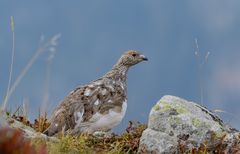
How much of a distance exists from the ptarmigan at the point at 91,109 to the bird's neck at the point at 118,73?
34 cm

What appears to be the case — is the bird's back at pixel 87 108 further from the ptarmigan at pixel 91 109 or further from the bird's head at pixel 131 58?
the bird's head at pixel 131 58

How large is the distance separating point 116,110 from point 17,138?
6025 mm

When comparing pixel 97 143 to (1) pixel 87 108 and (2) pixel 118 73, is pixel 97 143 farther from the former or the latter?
(2) pixel 118 73

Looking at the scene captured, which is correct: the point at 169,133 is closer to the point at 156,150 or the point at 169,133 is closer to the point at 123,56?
the point at 156,150

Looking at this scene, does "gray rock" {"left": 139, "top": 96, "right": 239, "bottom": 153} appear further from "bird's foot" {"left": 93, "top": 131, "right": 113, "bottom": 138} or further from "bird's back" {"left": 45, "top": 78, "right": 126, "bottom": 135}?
"bird's back" {"left": 45, "top": 78, "right": 126, "bottom": 135}

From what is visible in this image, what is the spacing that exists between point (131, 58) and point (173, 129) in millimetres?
2766

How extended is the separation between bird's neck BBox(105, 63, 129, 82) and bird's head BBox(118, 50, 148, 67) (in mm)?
88

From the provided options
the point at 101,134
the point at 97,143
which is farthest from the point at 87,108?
the point at 97,143

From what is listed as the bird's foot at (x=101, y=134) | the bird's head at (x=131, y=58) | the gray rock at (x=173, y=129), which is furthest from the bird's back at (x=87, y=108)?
the gray rock at (x=173, y=129)

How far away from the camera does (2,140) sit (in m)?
4.94

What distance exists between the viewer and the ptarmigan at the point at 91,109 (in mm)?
10711

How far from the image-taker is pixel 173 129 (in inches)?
382

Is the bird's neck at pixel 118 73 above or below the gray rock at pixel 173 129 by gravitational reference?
above

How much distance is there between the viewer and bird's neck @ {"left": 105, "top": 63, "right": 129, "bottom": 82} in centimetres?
1169
